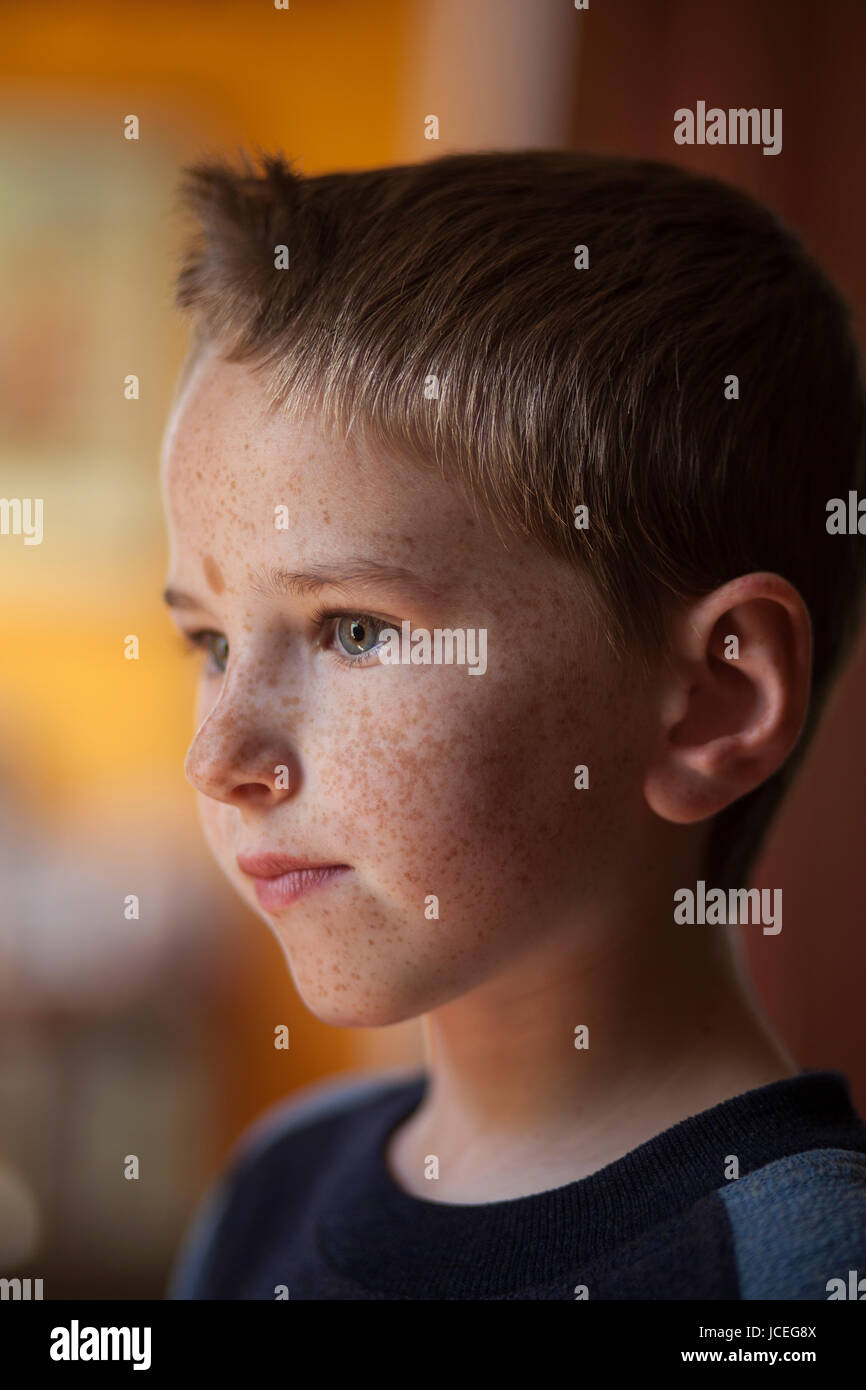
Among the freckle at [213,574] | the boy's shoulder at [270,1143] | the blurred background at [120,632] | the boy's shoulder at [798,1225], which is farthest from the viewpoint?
the blurred background at [120,632]

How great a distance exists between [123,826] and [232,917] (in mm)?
223

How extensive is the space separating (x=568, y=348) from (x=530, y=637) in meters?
0.14

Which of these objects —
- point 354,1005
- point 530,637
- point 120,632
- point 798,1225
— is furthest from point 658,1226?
point 120,632

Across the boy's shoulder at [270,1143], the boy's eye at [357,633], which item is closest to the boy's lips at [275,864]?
the boy's eye at [357,633]

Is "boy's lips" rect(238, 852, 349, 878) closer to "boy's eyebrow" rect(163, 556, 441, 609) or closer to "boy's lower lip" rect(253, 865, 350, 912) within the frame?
"boy's lower lip" rect(253, 865, 350, 912)

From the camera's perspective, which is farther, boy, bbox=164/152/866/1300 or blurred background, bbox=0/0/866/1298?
blurred background, bbox=0/0/866/1298

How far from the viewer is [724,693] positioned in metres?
0.60

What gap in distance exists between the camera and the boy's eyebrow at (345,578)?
0.55m

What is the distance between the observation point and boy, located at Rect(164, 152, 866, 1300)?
557mm

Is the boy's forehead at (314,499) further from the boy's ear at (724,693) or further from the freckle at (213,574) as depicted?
the boy's ear at (724,693)

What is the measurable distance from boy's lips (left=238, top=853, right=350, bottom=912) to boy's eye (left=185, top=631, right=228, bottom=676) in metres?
0.12

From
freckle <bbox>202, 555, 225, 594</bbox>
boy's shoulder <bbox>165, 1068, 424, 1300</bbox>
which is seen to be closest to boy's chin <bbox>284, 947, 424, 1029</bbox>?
freckle <bbox>202, 555, 225, 594</bbox>

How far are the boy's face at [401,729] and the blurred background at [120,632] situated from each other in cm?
113

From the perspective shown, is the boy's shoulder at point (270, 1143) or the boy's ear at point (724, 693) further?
Result: the boy's shoulder at point (270, 1143)
